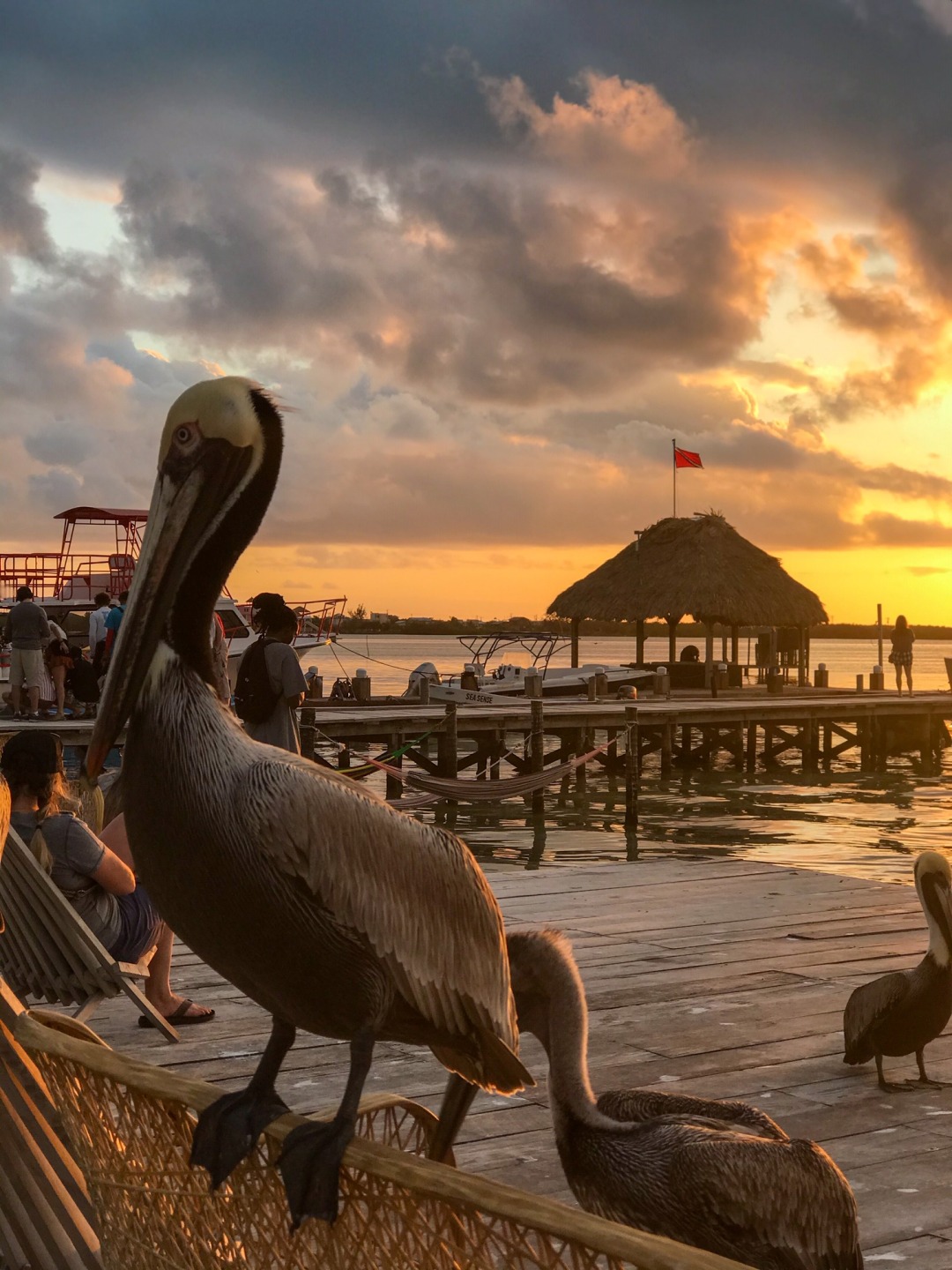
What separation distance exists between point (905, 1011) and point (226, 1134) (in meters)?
3.14

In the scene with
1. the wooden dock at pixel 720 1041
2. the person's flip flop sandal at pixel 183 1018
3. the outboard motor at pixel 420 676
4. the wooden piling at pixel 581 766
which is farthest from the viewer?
the outboard motor at pixel 420 676

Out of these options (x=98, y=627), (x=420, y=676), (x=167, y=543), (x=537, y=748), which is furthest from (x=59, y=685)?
(x=167, y=543)

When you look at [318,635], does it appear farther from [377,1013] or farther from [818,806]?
[377,1013]

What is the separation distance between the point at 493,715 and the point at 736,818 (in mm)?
4392

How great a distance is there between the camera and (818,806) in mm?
22656

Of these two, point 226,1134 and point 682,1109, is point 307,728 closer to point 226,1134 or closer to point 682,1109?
point 682,1109

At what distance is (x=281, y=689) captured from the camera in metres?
7.34

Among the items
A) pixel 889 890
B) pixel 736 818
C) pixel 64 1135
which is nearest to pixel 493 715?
pixel 736 818

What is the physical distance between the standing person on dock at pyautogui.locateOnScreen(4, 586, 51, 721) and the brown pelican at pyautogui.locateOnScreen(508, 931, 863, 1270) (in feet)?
55.6

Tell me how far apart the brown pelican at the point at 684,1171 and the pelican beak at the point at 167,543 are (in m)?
1.20

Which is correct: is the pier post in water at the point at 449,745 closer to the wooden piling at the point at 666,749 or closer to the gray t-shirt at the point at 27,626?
the wooden piling at the point at 666,749

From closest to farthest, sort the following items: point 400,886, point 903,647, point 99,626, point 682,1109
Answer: point 400,886 → point 682,1109 → point 99,626 → point 903,647

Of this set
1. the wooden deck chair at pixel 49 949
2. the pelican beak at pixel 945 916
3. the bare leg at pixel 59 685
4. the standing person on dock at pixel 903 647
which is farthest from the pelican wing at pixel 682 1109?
the standing person on dock at pixel 903 647

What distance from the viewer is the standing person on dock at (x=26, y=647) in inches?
734
